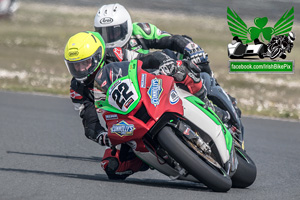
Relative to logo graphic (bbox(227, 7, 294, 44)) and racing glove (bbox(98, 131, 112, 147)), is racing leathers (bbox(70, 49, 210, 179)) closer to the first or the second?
racing glove (bbox(98, 131, 112, 147))

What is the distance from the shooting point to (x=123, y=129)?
17.1 feet

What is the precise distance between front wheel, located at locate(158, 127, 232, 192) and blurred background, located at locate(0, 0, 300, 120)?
27.6ft

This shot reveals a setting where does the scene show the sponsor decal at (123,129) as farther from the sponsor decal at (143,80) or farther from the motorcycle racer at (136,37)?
the motorcycle racer at (136,37)

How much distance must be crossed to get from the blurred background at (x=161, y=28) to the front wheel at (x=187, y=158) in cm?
842

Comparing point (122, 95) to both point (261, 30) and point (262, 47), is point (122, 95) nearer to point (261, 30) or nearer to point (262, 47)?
point (262, 47)

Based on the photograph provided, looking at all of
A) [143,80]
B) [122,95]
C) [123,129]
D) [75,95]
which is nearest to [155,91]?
[143,80]

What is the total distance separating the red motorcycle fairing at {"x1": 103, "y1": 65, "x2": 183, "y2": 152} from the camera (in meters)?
5.14

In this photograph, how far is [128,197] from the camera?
5125 mm

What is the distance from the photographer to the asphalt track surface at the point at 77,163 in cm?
536

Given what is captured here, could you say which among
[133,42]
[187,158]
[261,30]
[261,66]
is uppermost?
[187,158]

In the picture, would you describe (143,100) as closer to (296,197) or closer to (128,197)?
(128,197)

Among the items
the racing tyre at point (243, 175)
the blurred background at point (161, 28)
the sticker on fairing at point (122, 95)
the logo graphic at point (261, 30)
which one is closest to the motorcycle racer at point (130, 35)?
the racing tyre at point (243, 175)

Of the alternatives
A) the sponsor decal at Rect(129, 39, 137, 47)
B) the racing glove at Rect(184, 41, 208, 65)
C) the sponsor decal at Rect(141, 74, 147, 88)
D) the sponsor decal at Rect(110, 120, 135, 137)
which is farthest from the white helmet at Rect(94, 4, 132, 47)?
the sponsor decal at Rect(110, 120, 135, 137)

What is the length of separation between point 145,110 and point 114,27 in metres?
2.67
